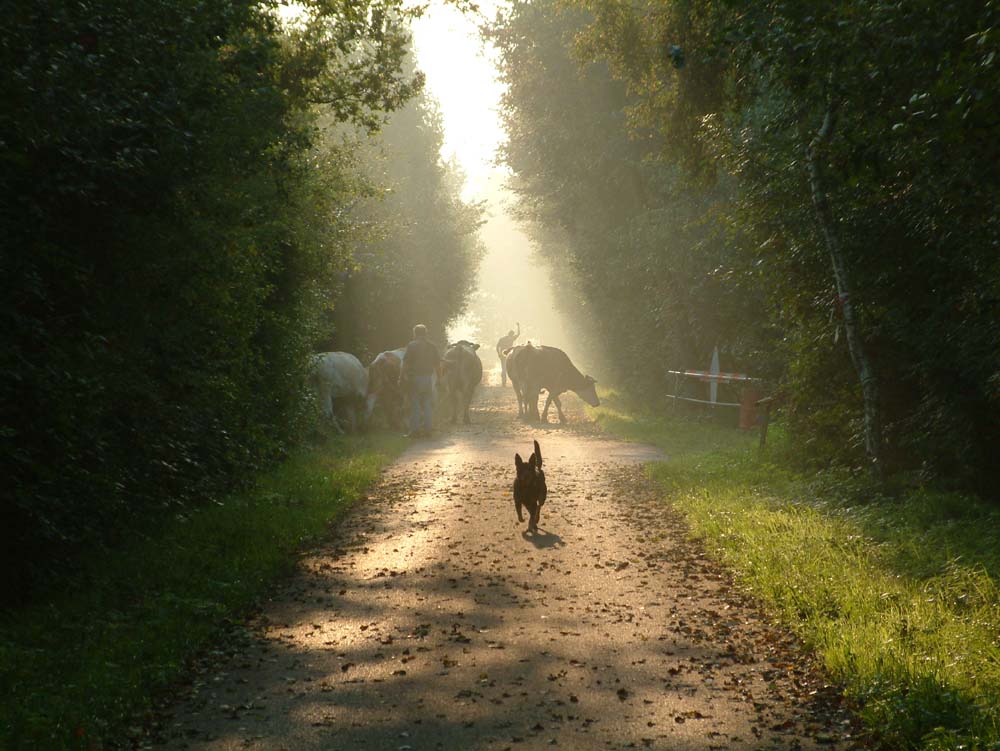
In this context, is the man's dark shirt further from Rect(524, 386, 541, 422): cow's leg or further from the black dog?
the black dog

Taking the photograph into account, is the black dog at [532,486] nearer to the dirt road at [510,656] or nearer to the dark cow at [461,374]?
the dirt road at [510,656]

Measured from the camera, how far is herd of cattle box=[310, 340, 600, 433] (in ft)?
70.9

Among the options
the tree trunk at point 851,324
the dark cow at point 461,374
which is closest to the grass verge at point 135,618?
the tree trunk at point 851,324

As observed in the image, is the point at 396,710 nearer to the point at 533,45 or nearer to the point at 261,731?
the point at 261,731

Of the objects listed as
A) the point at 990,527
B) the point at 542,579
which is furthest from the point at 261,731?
the point at 990,527

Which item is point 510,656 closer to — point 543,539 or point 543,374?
point 543,539

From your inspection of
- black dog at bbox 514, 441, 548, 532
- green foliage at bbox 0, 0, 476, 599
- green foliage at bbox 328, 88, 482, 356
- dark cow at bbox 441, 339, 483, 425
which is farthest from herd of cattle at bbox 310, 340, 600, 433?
black dog at bbox 514, 441, 548, 532

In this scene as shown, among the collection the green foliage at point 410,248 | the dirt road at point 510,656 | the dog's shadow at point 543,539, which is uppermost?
the green foliage at point 410,248

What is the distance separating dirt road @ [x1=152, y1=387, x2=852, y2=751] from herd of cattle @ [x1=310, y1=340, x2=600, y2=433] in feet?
33.8

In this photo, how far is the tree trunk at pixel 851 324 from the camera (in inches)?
451

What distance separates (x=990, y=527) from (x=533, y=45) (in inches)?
909

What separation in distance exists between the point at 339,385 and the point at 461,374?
570 cm

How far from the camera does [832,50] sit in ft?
23.5

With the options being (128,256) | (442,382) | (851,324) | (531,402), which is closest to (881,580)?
(851,324)
